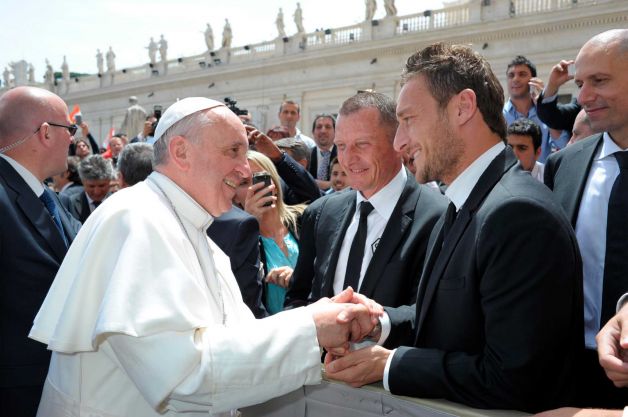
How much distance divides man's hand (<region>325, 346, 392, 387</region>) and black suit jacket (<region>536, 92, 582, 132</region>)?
161 inches

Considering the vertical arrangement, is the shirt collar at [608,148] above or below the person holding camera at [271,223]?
above

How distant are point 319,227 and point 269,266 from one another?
1.24 m

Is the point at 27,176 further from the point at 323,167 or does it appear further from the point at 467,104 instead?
the point at 323,167

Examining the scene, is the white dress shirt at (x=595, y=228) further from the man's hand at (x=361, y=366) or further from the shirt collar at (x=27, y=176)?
the shirt collar at (x=27, y=176)

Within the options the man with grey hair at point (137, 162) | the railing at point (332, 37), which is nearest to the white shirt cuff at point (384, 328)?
the man with grey hair at point (137, 162)

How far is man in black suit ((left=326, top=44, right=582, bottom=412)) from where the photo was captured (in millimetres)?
2117

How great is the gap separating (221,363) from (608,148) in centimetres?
220

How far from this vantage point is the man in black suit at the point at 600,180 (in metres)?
2.99

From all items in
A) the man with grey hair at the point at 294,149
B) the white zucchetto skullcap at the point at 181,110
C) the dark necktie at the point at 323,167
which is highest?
the white zucchetto skullcap at the point at 181,110

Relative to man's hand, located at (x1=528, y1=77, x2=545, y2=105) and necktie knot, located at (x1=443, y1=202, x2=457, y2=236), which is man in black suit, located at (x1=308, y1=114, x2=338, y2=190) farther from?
necktie knot, located at (x1=443, y1=202, x2=457, y2=236)

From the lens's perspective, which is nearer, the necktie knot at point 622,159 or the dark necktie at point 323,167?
the necktie knot at point 622,159

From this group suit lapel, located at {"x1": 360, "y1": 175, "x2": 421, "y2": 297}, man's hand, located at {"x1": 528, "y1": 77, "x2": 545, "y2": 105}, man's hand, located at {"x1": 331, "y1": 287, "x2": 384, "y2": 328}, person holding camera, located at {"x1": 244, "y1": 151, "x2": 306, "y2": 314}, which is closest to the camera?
man's hand, located at {"x1": 331, "y1": 287, "x2": 384, "y2": 328}

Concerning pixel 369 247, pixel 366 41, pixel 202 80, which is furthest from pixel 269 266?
pixel 202 80

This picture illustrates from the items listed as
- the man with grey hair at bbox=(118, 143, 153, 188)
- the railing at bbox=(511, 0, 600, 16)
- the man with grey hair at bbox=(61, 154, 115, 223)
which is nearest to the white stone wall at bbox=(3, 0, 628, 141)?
the railing at bbox=(511, 0, 600, 16)
